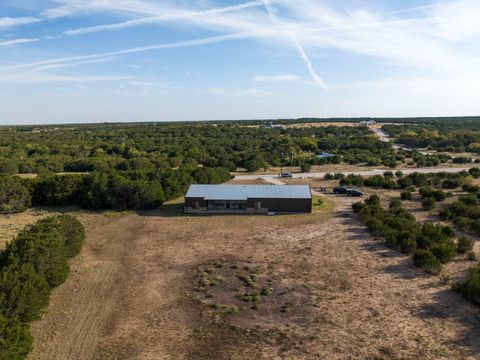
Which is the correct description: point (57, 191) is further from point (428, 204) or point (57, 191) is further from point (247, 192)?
point (428, 204)

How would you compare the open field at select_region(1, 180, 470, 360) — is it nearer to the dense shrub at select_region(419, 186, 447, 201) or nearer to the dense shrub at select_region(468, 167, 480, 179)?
the dense shrub at select_region(419, 186, 447, 201)

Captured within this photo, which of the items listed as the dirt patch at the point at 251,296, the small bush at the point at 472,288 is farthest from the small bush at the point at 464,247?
the dirt patch at the point at 251,296

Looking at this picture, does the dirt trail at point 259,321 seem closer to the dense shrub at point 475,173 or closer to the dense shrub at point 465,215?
the dense shrub at point 465,215

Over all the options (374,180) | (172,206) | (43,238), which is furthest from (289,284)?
(374,180)

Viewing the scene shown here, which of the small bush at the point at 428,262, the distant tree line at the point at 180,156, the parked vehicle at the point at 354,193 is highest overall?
the distant tree line at the point at 180,156

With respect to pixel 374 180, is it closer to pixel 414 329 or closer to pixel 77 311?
pixel 414 329

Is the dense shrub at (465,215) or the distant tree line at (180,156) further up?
the distant tree line at (180,156)
